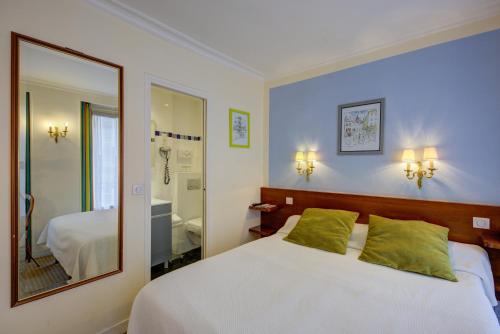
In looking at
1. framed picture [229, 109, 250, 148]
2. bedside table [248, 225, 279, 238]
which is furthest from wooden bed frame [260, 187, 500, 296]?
framed picture [229, 109, 250, 148]

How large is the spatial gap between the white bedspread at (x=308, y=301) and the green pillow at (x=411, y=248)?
0.08 meters

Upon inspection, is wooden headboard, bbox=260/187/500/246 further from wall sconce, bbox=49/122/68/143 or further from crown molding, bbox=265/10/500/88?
wall sconce, bbox=49/122/68/143

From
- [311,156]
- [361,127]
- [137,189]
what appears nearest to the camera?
[137,189]

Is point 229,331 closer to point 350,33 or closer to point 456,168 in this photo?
point 456,168

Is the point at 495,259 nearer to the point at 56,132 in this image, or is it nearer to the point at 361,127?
the point at 361,127

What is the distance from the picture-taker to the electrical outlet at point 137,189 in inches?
80.7

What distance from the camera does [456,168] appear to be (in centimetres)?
211

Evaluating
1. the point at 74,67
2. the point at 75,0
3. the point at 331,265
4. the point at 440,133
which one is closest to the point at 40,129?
the point at 74,67

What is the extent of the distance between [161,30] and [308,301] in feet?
8.21

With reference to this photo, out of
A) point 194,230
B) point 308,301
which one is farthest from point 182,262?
point 308,301

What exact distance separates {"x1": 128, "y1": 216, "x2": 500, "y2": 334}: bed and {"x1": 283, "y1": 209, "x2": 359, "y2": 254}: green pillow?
0.26 m

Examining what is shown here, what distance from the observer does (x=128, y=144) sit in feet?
6.59

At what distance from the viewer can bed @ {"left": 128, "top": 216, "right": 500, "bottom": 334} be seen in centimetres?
117

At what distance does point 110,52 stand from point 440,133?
2.98m
